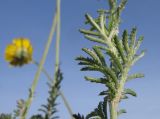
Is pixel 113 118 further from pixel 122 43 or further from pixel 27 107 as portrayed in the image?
pixel 27 107

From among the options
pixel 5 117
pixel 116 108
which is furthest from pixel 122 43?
pixel 5 117

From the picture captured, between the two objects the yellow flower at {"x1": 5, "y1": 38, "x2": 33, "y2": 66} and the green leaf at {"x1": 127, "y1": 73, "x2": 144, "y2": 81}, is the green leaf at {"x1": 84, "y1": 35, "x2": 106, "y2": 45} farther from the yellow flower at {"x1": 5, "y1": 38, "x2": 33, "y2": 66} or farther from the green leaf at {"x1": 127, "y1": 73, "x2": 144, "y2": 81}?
the yellow flower at {"x1": 5, "y1": 38, "x2": 33, "y2": 66}

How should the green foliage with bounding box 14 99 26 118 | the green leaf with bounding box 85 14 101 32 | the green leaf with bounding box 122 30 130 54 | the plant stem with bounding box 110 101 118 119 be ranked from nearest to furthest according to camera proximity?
the green foliage with bounding box 14 99 26 118 < the plant stem with bounding box 110 101 118 119 < the green leaf with bounding box 122 30 130 54 < the green leaf with bounding box 85 14 101 32

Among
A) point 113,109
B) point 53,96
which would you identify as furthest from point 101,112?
point 53,96

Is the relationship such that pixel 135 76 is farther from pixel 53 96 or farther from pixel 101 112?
pixel 53 96

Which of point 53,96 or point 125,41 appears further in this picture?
point 125,41

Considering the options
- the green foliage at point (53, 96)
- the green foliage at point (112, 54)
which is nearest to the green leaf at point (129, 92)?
the green foliage at point (112, 54)

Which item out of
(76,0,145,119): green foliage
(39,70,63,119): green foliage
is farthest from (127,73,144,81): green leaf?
(39,70,63,119): green foliage

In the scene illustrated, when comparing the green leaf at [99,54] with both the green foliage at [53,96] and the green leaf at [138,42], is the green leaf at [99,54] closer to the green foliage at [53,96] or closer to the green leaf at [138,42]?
the green leaf at [138,42]
